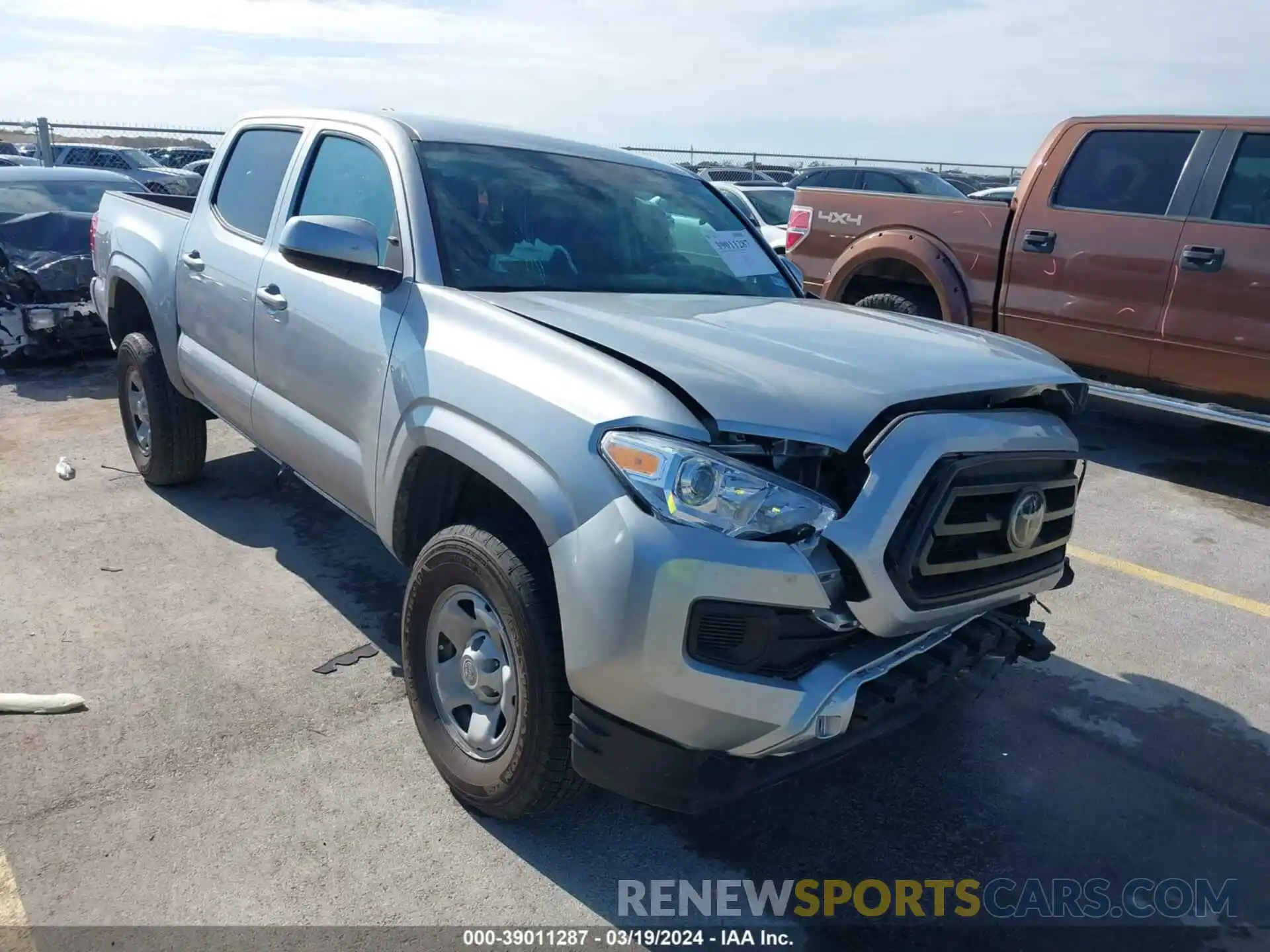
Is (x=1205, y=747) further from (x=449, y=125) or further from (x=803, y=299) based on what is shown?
(x=449, y=125)

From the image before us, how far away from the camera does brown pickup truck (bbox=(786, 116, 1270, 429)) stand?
20.0 feet

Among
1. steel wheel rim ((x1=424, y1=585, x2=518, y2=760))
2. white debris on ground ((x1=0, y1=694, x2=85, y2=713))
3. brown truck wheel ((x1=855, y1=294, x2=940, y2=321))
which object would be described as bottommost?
white debris on ground ((x1=0, y1=694, x2=85, y2=713))

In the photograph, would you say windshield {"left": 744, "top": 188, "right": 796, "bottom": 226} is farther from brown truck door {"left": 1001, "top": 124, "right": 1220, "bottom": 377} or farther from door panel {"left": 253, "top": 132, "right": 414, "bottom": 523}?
door panel {"left": 253, "top": 132, "right": 414, "bottom": 523}

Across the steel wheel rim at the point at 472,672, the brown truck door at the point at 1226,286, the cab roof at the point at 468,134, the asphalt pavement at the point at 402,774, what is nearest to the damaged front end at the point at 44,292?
the asphalt pavement at the point at 402,774

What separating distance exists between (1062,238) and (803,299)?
3695 mm

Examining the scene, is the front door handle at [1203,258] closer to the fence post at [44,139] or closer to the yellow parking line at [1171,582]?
the yellow parking line at [1171,582]

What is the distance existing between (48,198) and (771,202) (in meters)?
8.79

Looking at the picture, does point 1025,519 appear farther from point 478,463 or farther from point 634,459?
point 478,463

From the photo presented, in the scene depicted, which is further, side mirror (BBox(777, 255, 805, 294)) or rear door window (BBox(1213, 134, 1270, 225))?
rear door window (BBox(1213, 134, 1270, 225))

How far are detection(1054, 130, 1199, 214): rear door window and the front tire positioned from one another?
18.4ft

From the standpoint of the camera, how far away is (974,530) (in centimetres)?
256

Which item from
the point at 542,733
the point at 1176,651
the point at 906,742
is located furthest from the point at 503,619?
the point at 1176,651

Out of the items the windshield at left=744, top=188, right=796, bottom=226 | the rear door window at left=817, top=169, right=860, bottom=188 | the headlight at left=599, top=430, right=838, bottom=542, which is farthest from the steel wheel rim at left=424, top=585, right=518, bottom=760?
the rear door window at left=817, top=169, right=860, bottom=188

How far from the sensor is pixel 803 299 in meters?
3.93
